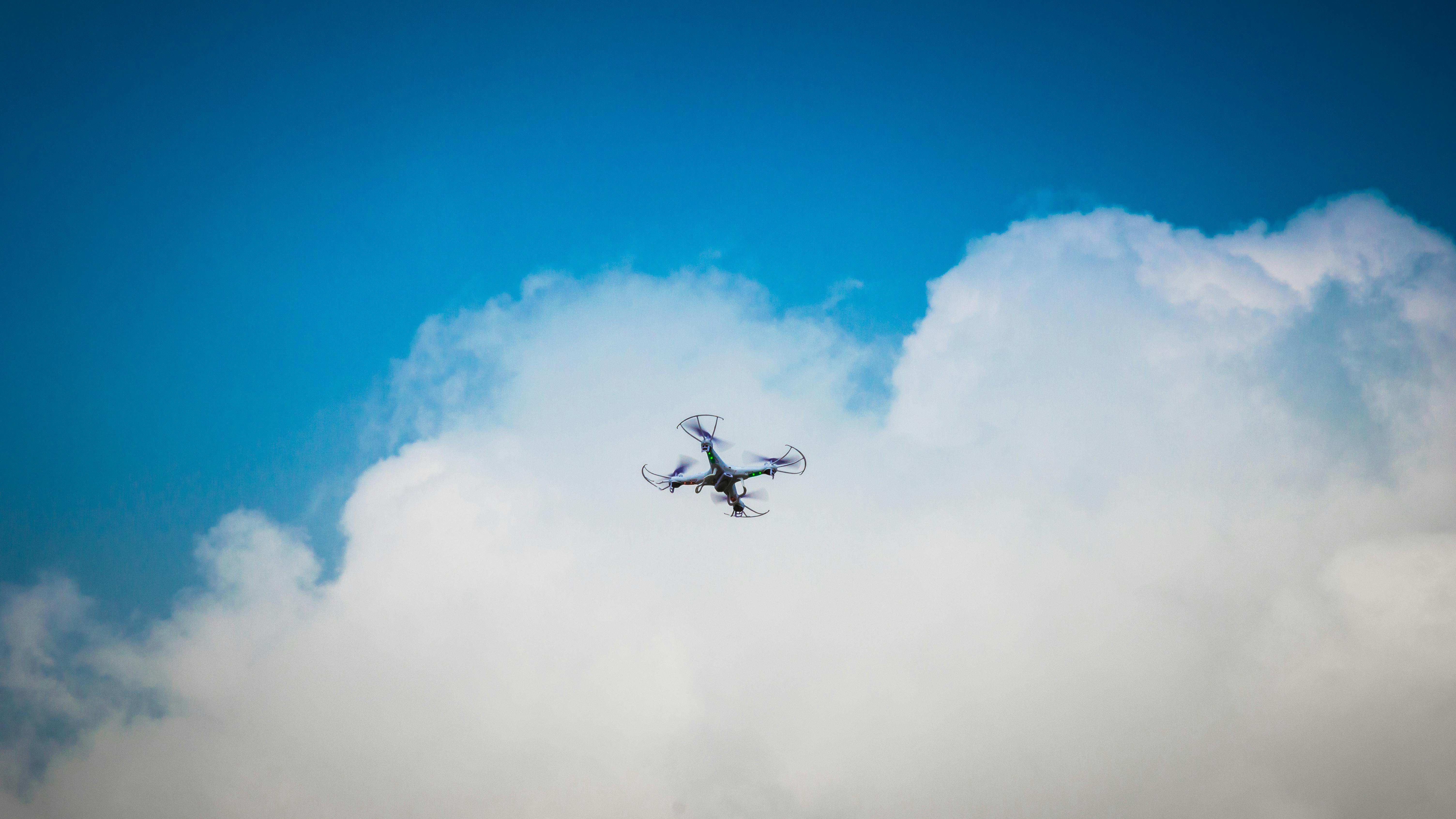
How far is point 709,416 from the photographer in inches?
2152

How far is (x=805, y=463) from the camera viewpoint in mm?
53688

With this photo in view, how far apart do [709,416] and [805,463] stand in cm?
876

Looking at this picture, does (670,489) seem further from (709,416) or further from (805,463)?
(805,463)

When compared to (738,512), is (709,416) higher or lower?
higher

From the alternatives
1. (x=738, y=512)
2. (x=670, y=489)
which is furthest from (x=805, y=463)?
(x=670, y=489)

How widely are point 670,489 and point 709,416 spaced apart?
22.4ft

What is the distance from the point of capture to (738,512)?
176 feet

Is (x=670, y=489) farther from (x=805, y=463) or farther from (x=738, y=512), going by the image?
(x=805, y=463)

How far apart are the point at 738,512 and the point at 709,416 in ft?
26.9

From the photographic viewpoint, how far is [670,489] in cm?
5256

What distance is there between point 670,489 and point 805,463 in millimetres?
11032

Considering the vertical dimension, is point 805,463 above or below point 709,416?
below
